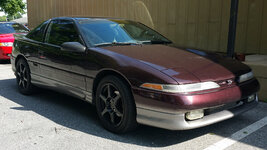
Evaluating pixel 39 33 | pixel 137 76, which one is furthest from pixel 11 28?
pixel 137 76


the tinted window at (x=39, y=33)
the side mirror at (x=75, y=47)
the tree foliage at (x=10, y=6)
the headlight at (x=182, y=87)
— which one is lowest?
the headlight at (x=182, y=87)

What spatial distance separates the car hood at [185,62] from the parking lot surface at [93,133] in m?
0.76

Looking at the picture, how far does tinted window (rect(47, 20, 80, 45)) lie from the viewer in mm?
4254

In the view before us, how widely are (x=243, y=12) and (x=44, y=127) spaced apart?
16.8 ft

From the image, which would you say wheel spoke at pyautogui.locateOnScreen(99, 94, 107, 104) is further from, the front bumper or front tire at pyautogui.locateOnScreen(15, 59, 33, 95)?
front tire at pyautogui.locateOnScreen(15, 59, 33, 95)

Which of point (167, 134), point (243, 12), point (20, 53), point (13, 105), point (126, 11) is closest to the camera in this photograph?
point (167, 134)

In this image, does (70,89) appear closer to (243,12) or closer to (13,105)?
(13,105)

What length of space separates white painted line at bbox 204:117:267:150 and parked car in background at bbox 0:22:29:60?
7.92 meters

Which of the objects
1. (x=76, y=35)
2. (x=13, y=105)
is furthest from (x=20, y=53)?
(x=76, y=35)

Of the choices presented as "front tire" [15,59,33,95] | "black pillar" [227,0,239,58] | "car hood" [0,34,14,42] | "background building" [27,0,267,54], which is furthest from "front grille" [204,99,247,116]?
"car hood" [0,34,14,42]

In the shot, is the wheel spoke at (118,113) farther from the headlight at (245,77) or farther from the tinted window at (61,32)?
the headlight at (245,77)

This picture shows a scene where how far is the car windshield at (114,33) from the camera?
4045 mm

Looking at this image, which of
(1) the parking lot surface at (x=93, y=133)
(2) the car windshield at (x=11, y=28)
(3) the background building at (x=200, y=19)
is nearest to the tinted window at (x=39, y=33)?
(1) the parking lot surface at (x=93, y=133)

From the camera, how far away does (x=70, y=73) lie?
4.08 metres
